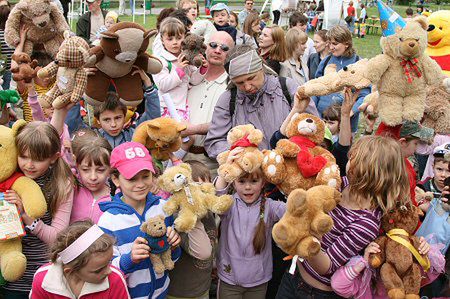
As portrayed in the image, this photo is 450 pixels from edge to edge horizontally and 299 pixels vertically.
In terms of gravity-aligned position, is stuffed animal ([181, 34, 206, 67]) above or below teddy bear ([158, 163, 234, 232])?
above

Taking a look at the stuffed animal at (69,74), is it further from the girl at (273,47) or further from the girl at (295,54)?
the girl at (295,54)

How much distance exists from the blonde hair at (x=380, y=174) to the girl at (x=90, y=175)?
1.45m

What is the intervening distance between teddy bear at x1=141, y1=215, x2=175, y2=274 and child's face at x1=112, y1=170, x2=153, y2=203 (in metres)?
0.19

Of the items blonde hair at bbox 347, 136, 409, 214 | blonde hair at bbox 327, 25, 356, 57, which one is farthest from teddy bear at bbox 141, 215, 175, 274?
blonde hair at bbox 327, 25, 356, 57

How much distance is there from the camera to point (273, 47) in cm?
541

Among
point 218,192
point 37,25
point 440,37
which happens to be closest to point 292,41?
point 440,37

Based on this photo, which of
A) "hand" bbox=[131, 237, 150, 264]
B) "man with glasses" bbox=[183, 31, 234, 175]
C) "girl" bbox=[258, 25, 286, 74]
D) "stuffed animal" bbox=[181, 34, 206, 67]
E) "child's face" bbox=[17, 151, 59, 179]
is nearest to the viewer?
"hand" bbox=[131, 237, 150, 264]

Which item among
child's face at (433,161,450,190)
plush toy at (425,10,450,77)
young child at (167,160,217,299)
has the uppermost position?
plush toy at (425,10,450,77)

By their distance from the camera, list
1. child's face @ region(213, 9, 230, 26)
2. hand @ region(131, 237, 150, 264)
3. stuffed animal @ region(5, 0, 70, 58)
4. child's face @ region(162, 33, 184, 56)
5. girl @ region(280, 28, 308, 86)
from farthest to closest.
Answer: child's face @ region(213, 9, 230, 26), girl @ region(280, 28, 308, 86), stuffed animal @ region(5, 0, 70, 58), child's face @ region(162, 33, 184, 56), hand @ region(131, 237, 150, 264)

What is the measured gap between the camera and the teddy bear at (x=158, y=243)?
249cm

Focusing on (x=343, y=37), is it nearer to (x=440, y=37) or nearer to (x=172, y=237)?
(x=440, y=37)

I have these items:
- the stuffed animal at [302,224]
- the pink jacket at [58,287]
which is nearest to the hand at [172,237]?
the pink jacket at [58,287]

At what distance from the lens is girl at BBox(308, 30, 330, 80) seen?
7285 mm

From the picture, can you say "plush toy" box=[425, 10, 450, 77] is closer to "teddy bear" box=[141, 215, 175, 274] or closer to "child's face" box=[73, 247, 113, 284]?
"teddy bear" box=[141, 215, 175, 274]
